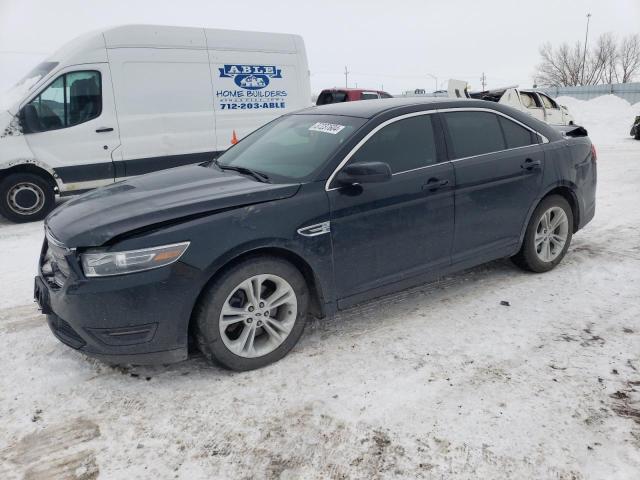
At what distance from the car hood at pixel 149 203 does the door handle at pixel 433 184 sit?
1.03 meters

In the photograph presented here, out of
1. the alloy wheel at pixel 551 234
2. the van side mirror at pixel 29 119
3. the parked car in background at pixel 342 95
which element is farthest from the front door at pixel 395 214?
the parked car in background at pixel 342 95

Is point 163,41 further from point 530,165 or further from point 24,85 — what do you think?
point 530,165

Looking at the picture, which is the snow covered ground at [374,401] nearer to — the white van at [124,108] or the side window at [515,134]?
the side window at [515,134]

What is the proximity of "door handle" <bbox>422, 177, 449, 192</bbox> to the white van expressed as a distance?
5.49m

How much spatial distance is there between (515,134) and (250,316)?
2.82m

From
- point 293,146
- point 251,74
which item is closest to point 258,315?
point 293,146

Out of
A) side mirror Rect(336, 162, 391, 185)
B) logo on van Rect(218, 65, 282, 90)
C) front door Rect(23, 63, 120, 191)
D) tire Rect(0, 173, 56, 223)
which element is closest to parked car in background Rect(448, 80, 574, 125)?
logo on van Rect(218, 65, 282, 90)

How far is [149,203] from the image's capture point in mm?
3016

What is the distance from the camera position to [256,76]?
8617 mm

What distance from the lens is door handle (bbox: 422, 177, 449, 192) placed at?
11.9 ft

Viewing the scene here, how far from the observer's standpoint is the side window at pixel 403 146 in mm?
3477

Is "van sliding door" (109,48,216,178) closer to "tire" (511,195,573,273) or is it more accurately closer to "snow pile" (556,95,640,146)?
"tire" (511,195,573,273)

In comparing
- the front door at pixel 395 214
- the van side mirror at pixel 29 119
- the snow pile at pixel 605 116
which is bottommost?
the snow pile at pixel 605 116

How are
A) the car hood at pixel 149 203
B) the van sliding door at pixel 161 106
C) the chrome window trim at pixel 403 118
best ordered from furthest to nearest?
the van sliding door at pixel 161 106
the chrome window trim at pixel 403 118
the car hood at pixel 149 203
